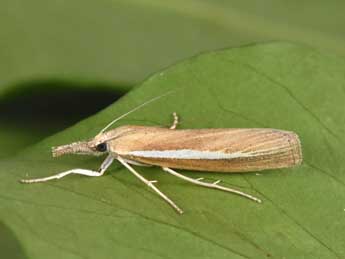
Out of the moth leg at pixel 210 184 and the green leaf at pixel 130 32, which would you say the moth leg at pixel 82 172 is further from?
the green leaf at pixel 130 32

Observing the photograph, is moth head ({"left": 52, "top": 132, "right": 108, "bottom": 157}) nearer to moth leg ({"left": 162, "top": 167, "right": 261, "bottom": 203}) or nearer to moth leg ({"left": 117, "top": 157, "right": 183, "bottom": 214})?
moth leg ({"left": 117, "top": 157, "right": 183, "bottom": 214})

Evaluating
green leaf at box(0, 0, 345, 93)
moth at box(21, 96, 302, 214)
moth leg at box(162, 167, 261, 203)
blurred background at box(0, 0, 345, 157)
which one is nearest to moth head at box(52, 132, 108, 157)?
moth at box(21, 96, 302, 214)

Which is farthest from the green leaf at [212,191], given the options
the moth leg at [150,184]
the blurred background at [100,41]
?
the blurred background at [100,41]

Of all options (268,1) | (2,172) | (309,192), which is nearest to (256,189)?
(309,192)

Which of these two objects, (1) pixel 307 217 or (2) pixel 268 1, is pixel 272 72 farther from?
(2) pixel 268 1

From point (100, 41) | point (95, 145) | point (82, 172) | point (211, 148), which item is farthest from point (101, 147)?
point (100, 41)

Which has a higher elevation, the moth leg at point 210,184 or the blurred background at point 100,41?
the blurred background at point 100,41
